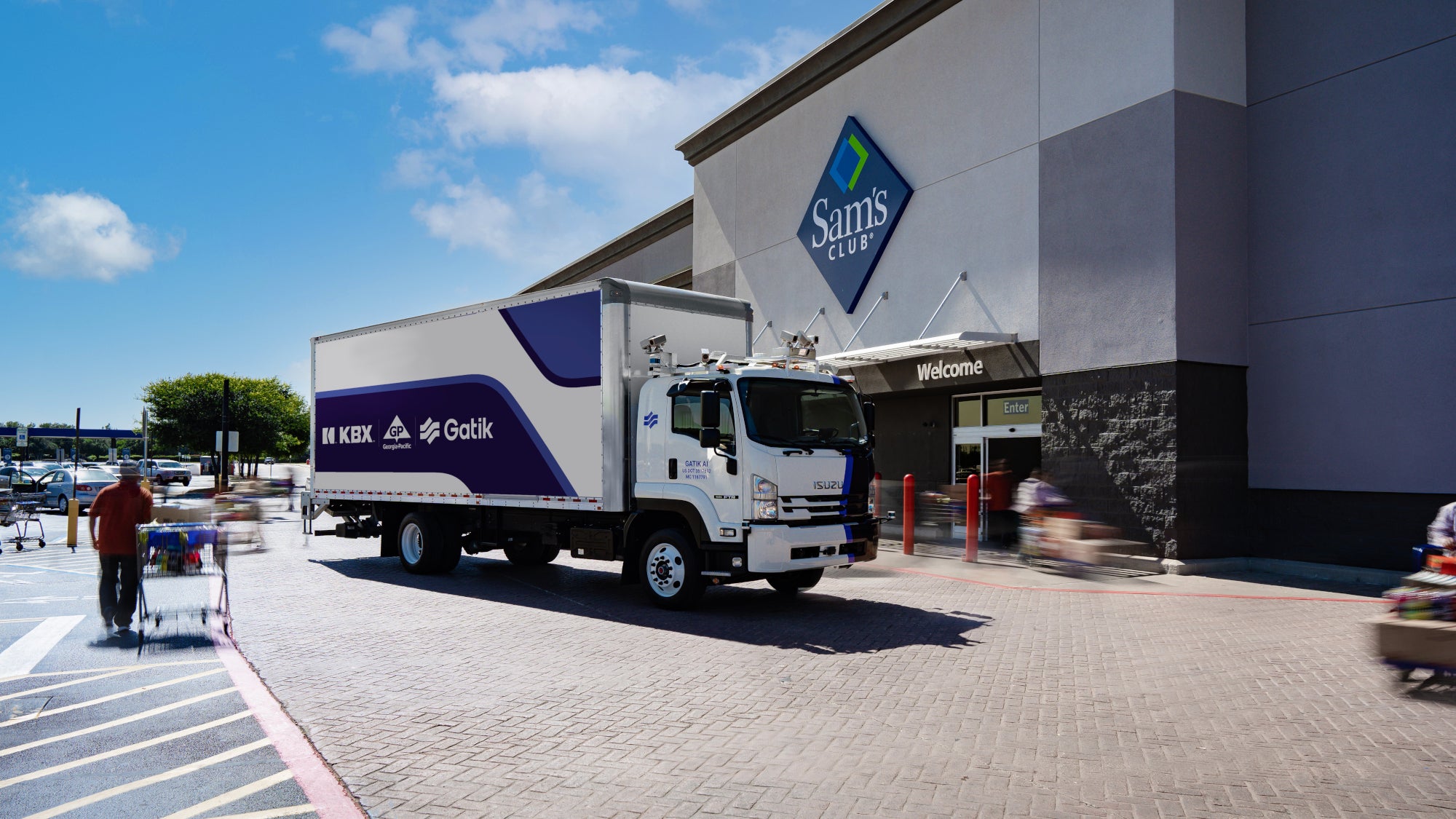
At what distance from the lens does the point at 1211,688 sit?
7.02m

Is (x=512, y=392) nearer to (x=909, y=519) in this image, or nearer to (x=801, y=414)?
(x=801, y=414)

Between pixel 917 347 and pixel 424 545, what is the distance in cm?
948

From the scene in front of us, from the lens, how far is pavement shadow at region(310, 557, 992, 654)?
8.98m

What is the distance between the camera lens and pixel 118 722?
6.14m

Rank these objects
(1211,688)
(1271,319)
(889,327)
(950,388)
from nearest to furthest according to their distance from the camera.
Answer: (1211,688), (1271,319), (950,388), (889,327)

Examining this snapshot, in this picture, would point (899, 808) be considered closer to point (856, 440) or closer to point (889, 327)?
point (856, 440)

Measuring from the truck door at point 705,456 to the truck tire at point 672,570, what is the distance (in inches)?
24.6

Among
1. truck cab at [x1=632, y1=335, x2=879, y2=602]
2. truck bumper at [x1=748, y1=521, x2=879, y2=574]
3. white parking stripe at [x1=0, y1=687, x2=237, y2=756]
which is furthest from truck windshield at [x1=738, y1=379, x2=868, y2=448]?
white parking stripe at [x1=0, y1=687, x2=237, y2=756]

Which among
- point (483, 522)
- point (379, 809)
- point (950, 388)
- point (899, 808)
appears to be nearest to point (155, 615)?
point (483, 522)

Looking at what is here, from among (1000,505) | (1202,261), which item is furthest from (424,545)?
(1202,261)

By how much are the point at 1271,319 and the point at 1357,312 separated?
1215mm

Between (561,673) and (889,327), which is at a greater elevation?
(889,327)

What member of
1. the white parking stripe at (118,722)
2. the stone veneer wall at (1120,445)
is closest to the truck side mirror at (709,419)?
the white parking stripe at (118,722)

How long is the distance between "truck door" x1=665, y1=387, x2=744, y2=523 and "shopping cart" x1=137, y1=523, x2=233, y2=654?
15.7ft
